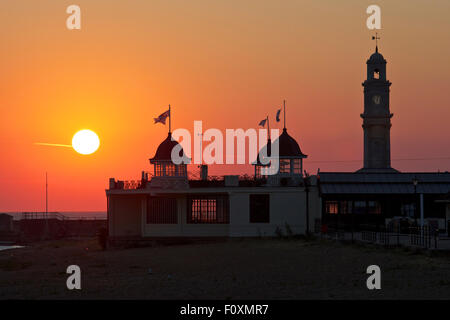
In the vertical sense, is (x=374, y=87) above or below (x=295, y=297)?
above

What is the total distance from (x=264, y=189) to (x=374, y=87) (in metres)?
33.5

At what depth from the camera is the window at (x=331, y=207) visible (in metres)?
51.9

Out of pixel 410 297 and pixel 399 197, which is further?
pixel 399 197

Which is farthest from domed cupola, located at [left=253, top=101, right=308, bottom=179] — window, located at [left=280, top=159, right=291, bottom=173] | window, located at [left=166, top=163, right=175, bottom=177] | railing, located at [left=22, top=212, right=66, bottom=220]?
railing, located at [left=22, top=212, right=66, bottom=220]

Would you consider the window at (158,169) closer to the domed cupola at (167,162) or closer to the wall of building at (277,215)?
the domed cupola at (167,162)

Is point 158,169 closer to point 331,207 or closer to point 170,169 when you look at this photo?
point 170,169

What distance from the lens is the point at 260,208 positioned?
167ft

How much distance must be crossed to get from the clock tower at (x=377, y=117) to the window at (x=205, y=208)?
105 feet

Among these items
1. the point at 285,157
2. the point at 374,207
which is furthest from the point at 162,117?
the point at 374,207

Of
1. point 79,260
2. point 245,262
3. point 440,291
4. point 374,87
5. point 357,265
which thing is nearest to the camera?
point 440,291
